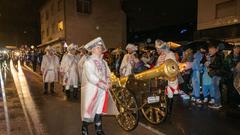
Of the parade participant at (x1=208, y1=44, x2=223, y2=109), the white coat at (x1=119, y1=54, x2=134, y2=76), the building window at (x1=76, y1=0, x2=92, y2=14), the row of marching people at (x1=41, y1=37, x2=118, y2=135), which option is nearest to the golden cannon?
the row of marching people at (x1=41, y1=37, x2=118, y2=135)

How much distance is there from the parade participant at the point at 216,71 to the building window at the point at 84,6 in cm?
2623

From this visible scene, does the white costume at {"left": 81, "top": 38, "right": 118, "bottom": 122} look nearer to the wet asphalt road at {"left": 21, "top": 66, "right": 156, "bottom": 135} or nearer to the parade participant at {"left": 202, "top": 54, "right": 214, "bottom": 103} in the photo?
the wet asphalt road at {"left": 21, "top": 66, "right": 156, "bottom": 135}

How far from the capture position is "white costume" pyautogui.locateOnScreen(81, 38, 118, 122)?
17.8 ft

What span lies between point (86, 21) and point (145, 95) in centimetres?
2856

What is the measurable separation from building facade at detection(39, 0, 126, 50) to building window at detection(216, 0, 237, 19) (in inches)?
692

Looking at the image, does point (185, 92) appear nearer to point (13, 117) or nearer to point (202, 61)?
point (202, 61)

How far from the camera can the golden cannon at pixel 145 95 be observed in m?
6.60

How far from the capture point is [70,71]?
453 inches

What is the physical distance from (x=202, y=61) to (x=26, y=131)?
6.07m

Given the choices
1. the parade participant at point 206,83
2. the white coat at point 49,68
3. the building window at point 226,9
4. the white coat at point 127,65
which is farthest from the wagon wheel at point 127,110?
the building window at point 226,9

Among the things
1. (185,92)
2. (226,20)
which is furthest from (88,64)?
(226,20)

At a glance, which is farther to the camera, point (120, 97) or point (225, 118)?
point (225, 118)

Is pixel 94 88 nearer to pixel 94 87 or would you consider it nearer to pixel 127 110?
pixel 94 87

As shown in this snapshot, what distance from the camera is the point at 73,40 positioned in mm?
33406
